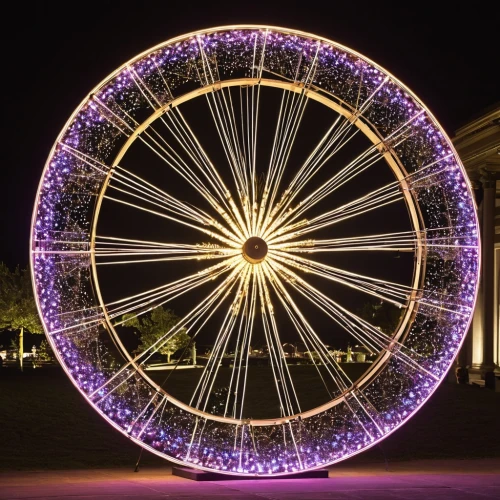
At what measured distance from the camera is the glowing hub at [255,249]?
61.7 ft

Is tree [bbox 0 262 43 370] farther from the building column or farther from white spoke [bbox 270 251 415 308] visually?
white spoke [bbox 270 251 415 308]

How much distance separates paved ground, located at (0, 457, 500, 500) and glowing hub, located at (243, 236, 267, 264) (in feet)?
11.9

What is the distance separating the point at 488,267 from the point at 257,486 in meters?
30.3

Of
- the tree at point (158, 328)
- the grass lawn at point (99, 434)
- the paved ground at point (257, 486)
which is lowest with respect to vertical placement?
the paved ground at point (257, 486)

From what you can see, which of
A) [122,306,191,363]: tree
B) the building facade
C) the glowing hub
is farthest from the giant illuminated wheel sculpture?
[122,306,191,363]: tree

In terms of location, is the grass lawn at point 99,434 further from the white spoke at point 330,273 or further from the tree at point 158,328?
the tree at point 158,328

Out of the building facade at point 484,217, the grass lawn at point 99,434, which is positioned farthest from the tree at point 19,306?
the grass lawn at point 99,434

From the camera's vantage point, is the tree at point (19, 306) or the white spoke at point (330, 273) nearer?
the white spoke at point (330, 273)

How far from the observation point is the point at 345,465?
24.6 m

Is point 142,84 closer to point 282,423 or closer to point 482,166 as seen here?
point 282,423

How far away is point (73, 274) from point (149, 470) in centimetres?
522

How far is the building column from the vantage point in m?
48.0

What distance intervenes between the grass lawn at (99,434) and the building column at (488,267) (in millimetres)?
10427

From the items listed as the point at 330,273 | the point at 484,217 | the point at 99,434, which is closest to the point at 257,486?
the point at 330,273
